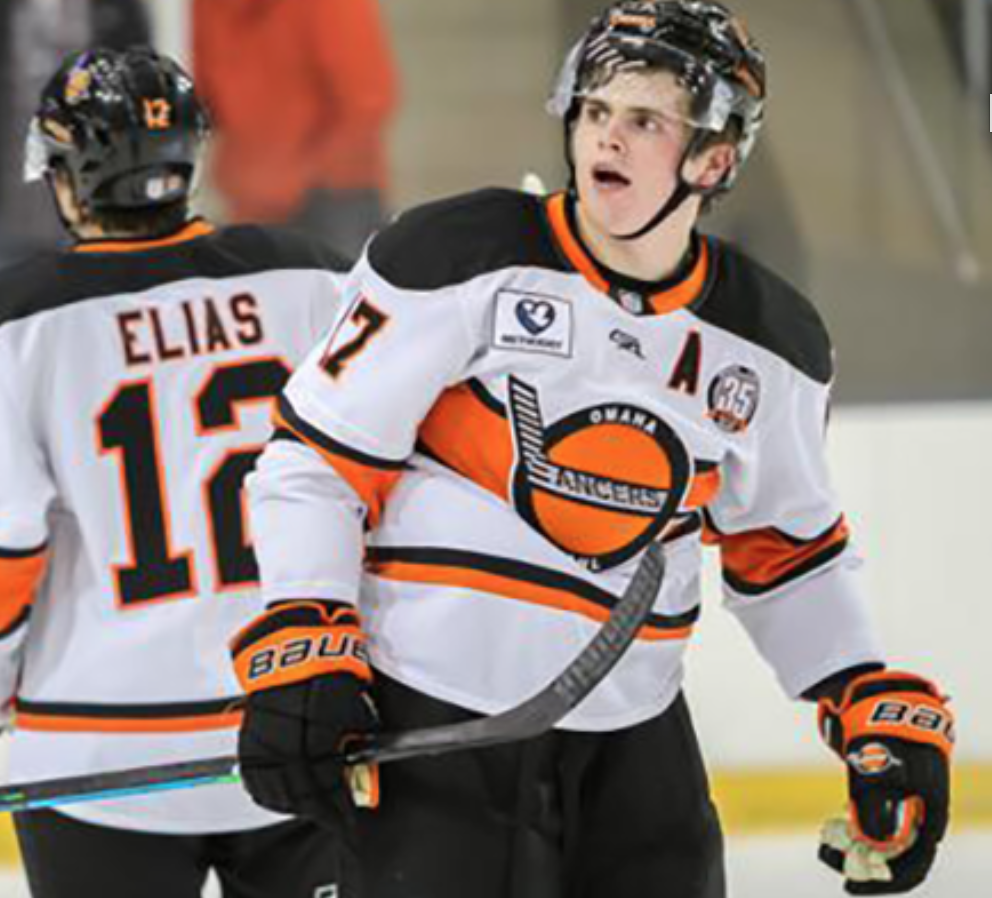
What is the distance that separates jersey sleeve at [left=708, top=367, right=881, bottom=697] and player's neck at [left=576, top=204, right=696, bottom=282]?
0.15m

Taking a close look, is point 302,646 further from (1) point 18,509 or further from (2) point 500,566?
(1) point 18,509

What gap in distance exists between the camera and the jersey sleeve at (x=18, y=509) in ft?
6.97

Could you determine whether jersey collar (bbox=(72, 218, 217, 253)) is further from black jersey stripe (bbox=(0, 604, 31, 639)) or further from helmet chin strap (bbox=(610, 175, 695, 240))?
helmet chin strap (bbox=(610, 175, 695, 240))

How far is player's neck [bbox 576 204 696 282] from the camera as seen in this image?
1.80 meters

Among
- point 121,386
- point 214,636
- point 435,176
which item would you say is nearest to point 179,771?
point 214,636

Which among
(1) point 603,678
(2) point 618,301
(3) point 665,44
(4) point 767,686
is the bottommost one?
(4) point 767,686

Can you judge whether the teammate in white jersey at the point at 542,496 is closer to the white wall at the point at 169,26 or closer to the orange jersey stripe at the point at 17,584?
the orange jersey stripe at the point at 17,584

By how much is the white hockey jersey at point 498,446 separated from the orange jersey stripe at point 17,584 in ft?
1.39

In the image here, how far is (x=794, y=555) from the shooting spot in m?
1.98

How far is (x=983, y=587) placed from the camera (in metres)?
3.61

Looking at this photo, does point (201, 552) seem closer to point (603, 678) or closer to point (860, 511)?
point (603, 678)

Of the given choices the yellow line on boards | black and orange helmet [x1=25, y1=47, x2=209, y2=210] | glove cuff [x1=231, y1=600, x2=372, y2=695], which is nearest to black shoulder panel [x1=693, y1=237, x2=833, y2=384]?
glove cuff [x1=231, y1=600, x2=372, y2=695]

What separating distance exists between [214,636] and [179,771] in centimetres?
27

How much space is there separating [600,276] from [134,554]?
60 cm
